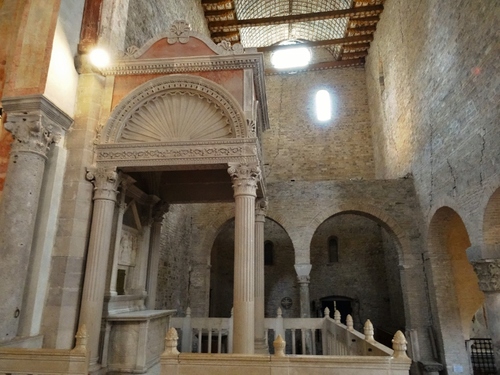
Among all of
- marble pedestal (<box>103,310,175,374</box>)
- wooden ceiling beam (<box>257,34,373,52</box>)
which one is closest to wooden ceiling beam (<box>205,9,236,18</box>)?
wooden ceiling beam (<box>257,34,373,52</box>)

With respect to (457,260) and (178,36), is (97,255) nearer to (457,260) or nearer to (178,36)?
(178,36)

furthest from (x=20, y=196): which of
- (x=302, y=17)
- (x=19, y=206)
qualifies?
(x=302, y=17)

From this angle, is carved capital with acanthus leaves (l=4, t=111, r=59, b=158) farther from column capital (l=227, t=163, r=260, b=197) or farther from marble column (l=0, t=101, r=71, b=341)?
column capital (l=227, t=163, r=260, b=197)

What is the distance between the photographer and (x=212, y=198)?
7180 millimetres

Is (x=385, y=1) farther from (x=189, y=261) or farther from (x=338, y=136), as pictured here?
(x=189, y=261)

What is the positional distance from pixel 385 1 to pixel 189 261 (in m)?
12.8

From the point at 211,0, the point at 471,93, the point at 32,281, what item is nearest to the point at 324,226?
the point at 471,93

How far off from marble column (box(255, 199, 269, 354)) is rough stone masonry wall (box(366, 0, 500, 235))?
450cm

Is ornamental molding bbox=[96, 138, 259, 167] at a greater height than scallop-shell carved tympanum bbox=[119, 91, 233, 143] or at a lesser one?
lesser

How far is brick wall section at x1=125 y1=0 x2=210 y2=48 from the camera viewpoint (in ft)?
24.2

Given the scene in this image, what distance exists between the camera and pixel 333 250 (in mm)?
16375

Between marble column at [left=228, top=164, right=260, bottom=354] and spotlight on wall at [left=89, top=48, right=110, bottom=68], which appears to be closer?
marble column at [left=228, top=164, right=260, bottom=354]

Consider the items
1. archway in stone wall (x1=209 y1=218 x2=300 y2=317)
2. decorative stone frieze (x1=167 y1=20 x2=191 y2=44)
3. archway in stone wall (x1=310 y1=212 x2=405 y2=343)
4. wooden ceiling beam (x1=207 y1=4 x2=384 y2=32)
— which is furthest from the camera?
archway in stone wall (x1=209 y1=218 x2=300 y2=317)

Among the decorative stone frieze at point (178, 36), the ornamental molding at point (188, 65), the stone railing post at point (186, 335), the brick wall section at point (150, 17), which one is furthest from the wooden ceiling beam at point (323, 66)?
the stone railing post at point (186, 335)
